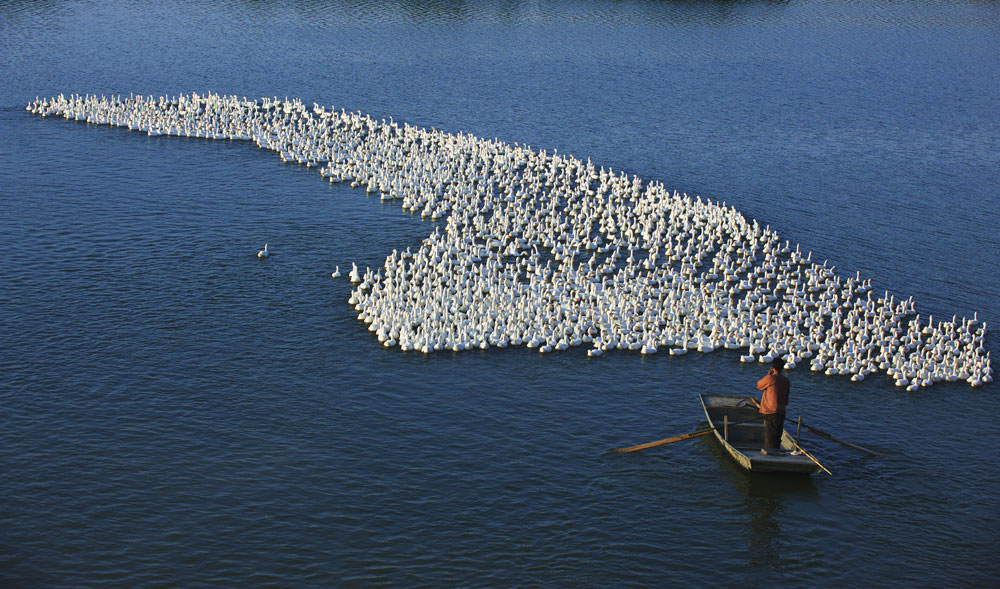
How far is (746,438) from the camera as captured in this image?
122 feet

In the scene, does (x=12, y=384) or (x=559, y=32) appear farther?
(x=559, y=32)

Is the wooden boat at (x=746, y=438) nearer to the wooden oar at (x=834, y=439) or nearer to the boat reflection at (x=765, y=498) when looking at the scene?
the boat reflection at (x=765, y=498)

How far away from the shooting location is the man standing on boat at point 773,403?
114 ft

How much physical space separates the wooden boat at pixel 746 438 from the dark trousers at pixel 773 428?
0.90ft

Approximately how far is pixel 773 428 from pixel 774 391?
4.57 ft

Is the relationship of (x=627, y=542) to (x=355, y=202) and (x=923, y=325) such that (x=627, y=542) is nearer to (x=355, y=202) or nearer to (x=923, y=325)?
(x=923, y=325)

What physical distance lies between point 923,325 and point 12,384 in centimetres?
3992

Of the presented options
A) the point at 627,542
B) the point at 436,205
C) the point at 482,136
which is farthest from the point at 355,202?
the point at 627,542

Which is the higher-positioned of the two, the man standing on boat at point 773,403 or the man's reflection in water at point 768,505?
the man standing on boat at point 773,403

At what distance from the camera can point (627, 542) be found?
31.6 metres

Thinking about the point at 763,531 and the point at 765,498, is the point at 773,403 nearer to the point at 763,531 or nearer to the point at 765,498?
the point at 765,498

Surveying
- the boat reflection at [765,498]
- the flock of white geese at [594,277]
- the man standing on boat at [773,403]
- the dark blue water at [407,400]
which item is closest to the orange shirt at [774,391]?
the man standing on boat at [773,403]

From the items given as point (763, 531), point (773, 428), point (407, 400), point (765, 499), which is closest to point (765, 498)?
point (765, 499)

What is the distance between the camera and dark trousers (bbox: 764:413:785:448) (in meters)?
34.9
